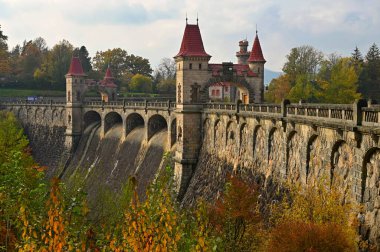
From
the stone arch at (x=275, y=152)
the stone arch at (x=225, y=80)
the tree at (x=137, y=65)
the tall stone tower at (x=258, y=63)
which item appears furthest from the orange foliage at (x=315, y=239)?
the tree at (x=137, y=65)

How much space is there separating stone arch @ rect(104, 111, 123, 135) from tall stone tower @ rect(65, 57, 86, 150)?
6563mm

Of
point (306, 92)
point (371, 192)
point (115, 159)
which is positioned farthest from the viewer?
point (306, 92)

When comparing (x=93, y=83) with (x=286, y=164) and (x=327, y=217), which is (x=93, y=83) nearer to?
(x=286, y=164)

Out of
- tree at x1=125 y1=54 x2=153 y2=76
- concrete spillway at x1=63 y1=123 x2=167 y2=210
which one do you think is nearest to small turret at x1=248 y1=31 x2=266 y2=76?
concrete spillway at x1=63 y1=123 x2=167 y2=210

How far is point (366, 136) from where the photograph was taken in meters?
18.0

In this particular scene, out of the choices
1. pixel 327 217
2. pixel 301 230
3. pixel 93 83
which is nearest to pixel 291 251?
pixel 301 230

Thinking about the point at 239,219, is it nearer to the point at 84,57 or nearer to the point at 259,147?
the point at 259,147

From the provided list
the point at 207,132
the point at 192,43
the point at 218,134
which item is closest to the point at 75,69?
the point at 192,43

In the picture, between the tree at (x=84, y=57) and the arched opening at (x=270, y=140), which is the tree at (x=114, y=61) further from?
the arched opening at (x=270, y=140)

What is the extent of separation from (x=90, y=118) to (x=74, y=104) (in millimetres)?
3288

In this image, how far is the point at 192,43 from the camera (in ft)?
144

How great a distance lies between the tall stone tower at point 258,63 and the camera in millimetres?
45688

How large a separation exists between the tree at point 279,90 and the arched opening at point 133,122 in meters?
26.5

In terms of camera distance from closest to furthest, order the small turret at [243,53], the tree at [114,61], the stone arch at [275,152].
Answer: the stone arch at [275,152] → the small turret at [243,53] → the tree at [114,61]
